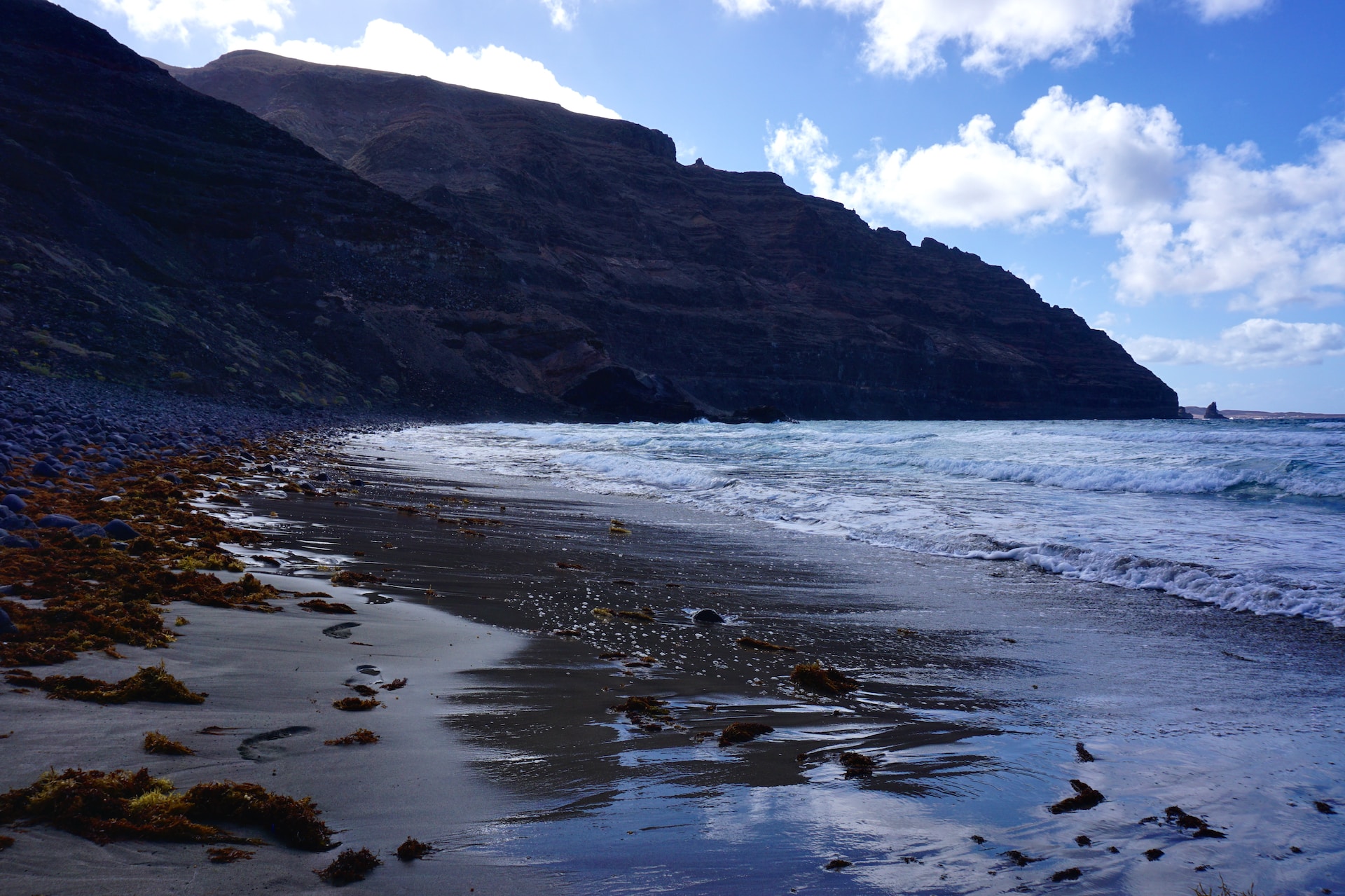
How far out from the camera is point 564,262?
71.0m

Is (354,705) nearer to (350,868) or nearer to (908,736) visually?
(350,868)

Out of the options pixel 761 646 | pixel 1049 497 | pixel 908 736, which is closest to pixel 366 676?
pixel 761 646

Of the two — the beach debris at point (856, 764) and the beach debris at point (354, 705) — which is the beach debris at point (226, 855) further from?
the beach debris at point (856, 764)

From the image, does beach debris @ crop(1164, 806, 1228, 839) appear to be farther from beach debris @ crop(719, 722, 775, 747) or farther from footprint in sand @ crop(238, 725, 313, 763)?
footprint in sand @ crop(238, 725, 313, 763)

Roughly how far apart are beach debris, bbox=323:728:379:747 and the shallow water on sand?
29 cm

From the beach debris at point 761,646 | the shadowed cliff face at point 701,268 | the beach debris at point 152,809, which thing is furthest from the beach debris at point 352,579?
the shadowed cliff face at point 701,268

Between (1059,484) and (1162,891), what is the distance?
Answer: 12.6m

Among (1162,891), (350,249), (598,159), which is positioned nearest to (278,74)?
(598,159)

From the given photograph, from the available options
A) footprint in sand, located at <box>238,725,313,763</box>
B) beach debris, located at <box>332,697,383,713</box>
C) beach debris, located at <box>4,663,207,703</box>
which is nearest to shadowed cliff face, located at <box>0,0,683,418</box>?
beach debris, located at <box>4,663,207,703</box>

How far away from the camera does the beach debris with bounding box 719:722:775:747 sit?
2.74 metres

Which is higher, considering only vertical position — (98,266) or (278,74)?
(278,74)

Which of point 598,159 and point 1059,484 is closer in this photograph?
point 1059,484

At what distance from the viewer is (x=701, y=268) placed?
84.1m

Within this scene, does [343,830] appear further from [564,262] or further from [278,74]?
[278,74]
